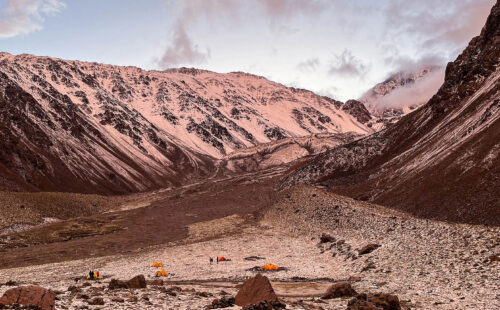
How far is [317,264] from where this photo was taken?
42.5 metres

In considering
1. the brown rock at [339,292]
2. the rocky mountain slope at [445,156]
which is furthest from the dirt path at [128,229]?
the brown rock at [339,292]

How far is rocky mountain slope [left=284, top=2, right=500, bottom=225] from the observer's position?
5512 cm

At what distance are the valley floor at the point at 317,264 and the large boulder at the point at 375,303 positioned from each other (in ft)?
7.30

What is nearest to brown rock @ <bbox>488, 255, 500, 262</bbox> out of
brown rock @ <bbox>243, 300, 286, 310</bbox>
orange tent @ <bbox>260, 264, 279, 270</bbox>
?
brown rock @ <bbox>243, 300, 286, 310</bbox>

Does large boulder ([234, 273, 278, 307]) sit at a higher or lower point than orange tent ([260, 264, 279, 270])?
higher

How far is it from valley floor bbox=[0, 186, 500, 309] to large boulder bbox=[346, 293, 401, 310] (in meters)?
2.23

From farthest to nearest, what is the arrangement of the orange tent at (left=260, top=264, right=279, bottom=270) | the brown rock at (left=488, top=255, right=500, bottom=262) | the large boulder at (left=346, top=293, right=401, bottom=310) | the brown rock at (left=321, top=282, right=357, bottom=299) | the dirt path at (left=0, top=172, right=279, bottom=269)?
the dirt path at (left=0, top=172, right=279, bottom=269) < the orange tent at (left=260, top=264, right=279, bottom=270) < the brown rock at (left=488, top=255, right=500, bottom=262) < the brown rock at (left=321, top=282, right=357, bottom=299) < the large boulder at (left=346, top=293, right=401, bottom=310)

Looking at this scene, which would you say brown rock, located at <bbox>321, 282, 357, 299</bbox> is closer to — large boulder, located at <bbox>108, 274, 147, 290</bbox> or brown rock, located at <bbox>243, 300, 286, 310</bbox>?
brown rock, located at <bbox>243, 300, 286, 310</bbox>

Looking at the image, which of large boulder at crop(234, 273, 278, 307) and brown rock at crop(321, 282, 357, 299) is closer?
large boulder at crop(234, 273, 278, 307)

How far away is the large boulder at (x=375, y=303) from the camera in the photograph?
19125 mm

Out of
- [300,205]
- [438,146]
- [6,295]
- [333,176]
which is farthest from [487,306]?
[333,176]

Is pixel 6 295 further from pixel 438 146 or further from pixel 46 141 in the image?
pixel 46 141

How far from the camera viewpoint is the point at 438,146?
8069 cm

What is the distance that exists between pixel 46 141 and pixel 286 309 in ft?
636
